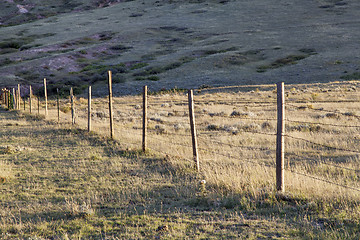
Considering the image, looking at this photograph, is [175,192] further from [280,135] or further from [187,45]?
[187,45]

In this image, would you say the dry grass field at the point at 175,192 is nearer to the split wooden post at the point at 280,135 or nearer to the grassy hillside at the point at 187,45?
the split wooden post at the point at 280,135

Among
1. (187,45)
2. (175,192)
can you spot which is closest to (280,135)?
(175,192)

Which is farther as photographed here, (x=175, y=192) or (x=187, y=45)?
(x=187, y=45)

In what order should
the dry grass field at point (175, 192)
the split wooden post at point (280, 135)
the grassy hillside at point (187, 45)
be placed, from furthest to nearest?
the grassy hillside at point (187, 45) < the split wooden post at point (280, 135) < the dry grass field at point (175, 192)

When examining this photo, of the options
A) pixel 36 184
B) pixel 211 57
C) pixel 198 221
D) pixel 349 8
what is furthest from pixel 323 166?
pixel 349 8

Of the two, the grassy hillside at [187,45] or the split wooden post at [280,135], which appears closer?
the split wooden post at [280,135]

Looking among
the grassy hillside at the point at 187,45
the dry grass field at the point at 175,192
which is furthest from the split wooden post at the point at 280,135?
the grassy hillside at the point at 187,45

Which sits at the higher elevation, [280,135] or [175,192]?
[280,135]

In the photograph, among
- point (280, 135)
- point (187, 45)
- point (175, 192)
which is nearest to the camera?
point (280, 135)

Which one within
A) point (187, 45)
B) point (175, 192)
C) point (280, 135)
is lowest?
point (187, 45)

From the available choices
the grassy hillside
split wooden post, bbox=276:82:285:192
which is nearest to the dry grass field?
split wooden post, bbox=276:82:285:192

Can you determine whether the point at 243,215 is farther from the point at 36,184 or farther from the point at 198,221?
the point at 36,184

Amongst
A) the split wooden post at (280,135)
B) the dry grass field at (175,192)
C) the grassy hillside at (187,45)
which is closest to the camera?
the dry grass field at (175,192)

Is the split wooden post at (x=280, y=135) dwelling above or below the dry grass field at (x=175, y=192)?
above
